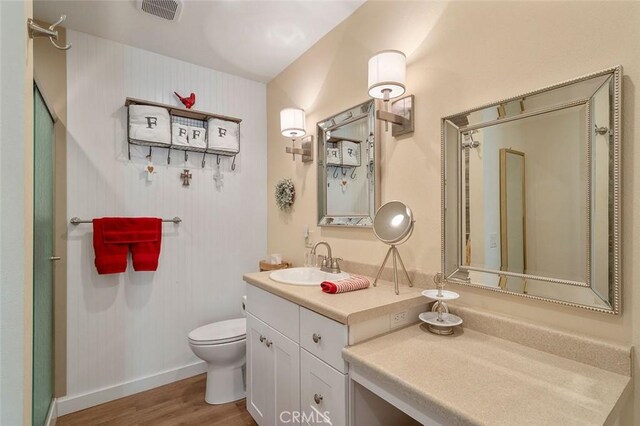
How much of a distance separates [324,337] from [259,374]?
0.78 meters

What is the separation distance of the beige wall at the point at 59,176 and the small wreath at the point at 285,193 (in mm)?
1486

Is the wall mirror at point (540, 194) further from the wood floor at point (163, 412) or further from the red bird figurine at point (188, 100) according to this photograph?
the red bird figurine at point (188, 100)

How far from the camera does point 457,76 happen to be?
1405 mm

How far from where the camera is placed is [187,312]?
2.49m

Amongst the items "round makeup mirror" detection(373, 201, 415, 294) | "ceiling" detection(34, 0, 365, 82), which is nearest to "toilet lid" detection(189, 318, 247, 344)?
"round makeup mirror" detection(373, 201, 415, 294)

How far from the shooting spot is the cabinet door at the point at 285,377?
4.62ft

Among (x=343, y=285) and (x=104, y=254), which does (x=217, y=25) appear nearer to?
(x=104, y=254)

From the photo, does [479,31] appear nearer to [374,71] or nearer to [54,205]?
[374,71]

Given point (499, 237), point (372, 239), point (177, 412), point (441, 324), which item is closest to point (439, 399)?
point (441, 324)

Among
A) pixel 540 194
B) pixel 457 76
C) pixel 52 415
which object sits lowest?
pixel 52 415

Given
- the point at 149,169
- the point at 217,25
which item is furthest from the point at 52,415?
the point at 217,25

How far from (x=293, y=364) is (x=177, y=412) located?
3.87 feet

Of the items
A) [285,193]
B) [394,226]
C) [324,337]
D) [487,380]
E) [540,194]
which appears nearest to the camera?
[487,380]

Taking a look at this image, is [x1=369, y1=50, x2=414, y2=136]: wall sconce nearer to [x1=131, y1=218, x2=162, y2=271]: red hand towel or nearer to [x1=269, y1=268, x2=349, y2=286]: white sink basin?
[x1=269, y1=268, x2=349, y2=286]: white sink basin
